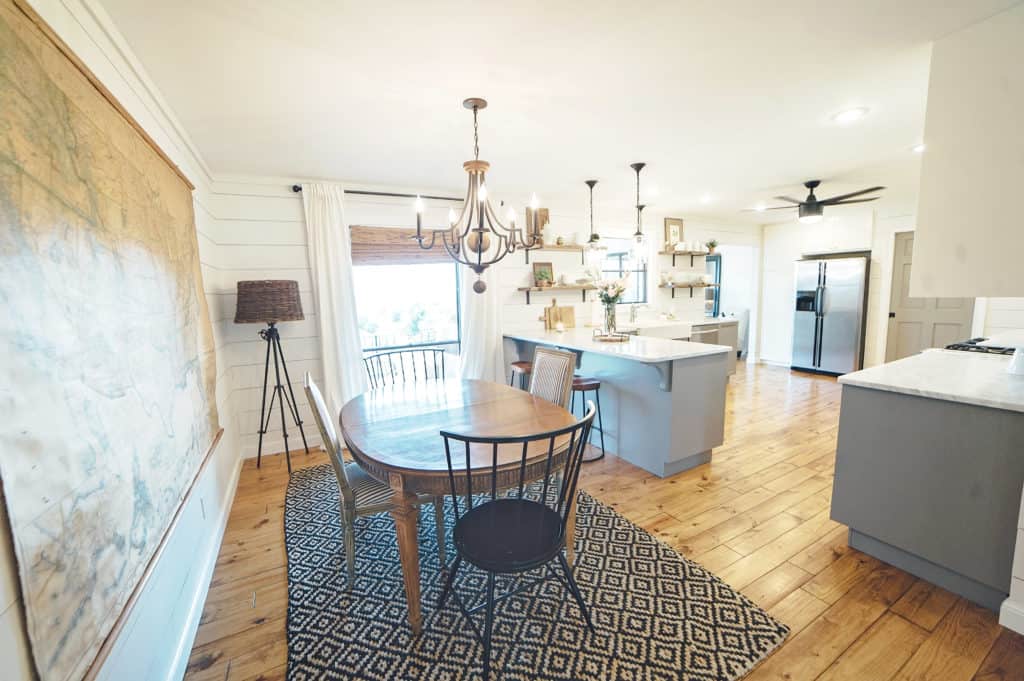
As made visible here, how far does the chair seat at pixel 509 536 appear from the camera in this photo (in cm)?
141

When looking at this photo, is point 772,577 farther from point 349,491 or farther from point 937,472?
point 349,491

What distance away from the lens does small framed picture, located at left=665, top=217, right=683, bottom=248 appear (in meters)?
5.60

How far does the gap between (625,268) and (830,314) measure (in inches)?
123

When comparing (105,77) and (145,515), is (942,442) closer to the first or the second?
(145,515)

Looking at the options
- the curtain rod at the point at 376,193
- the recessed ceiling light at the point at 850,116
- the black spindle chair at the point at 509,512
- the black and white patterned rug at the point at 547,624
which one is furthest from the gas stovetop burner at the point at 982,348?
the curtain rod at the point at 376,193

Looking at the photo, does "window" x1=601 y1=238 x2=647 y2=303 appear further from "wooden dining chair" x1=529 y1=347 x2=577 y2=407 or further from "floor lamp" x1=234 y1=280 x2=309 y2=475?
"floor lamp" x1=234 y1=280 x2=309 y2=475

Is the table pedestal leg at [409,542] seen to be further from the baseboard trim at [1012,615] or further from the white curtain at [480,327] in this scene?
the white curtain at [480,327]

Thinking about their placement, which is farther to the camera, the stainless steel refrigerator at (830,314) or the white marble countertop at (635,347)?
the stainless steel refrigerator at (830,314)

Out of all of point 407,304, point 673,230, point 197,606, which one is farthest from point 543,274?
point 197,606

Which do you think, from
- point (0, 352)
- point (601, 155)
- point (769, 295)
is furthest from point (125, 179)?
point (769, 295)

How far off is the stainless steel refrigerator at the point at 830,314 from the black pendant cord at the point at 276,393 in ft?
22.3

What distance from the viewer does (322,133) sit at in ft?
8.17

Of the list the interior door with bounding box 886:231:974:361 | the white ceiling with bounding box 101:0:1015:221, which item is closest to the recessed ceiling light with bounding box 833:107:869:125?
the white ceiling with bounding box 101:0:1015:221

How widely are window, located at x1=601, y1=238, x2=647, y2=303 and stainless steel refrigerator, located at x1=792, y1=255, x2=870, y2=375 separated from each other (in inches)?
103
